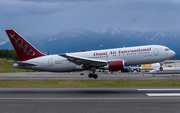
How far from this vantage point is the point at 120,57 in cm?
3319

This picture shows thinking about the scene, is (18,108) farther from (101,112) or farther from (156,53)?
(156,53)

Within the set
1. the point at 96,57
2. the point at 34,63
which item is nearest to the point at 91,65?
the point at 96,57

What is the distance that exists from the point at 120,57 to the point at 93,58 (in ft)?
14.8

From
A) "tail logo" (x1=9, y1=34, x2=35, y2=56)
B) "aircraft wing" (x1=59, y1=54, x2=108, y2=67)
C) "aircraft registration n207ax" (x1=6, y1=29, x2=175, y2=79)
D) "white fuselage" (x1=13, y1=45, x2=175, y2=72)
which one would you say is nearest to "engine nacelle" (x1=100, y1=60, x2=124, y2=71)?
"aircraft registration n207ax" (x1=6, y1=29, x2=175, y2=79)

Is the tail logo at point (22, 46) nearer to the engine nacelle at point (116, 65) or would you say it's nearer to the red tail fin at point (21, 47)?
the red tail fin at point (21, 47)

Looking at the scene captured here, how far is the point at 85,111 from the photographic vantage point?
12.4 meters

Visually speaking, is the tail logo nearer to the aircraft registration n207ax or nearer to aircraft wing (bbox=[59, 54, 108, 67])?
the aircraft registration n207ax

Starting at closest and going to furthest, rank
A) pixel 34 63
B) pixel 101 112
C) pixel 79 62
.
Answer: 1. pixel 101 112
2. pixel 79 62
3. pixel 34 63

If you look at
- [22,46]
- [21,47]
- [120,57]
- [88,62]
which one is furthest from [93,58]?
[21,47]

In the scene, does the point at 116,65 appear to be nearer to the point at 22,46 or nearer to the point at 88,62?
the point at 88,62

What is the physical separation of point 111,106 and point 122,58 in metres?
20.0

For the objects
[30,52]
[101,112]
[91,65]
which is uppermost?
[30,52]

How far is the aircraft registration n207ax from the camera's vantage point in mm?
32188

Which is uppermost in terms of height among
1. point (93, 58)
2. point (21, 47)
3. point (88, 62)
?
point (21, 47)
